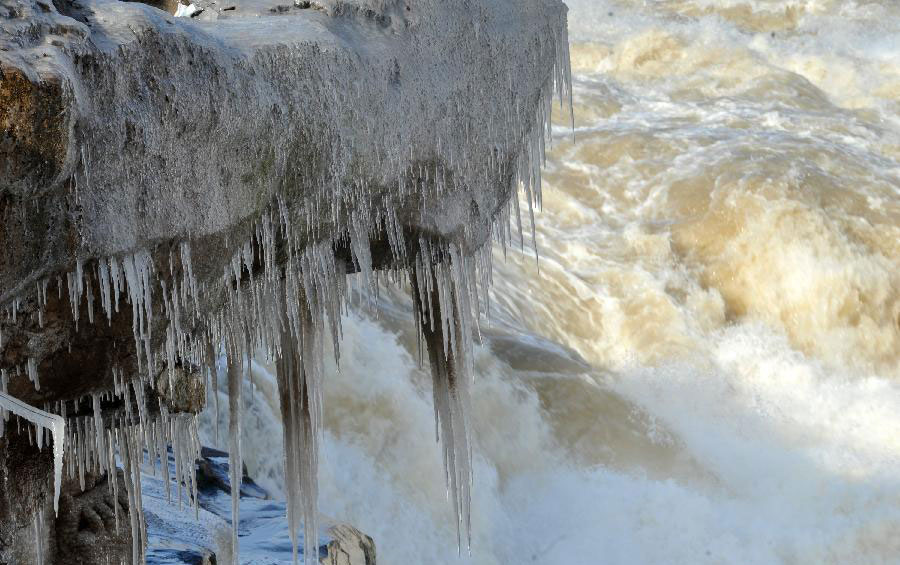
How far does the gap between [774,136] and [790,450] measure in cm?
443

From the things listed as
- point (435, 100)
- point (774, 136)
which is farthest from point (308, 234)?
point (774, 136)

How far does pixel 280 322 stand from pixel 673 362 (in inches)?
251

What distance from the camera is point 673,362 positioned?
9172 mm

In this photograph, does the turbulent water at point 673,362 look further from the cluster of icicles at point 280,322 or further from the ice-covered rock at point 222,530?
the cluster of icicles at point 280,322

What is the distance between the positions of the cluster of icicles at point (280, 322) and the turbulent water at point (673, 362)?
6.99 ft

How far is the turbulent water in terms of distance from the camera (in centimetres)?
715

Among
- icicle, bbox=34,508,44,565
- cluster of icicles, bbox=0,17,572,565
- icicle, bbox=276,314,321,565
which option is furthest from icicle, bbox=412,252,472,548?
icicle, bbox=34,508,44,565

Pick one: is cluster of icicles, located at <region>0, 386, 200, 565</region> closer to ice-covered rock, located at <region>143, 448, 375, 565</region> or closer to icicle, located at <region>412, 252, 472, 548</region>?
icicle, located at <region>412, 252, 472, 548</region>

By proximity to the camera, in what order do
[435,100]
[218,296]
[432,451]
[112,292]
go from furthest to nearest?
[432,451], [435,100], [218,296], [112,292]

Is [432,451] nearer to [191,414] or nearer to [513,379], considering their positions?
[513,379]

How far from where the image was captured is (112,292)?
8.27 feet

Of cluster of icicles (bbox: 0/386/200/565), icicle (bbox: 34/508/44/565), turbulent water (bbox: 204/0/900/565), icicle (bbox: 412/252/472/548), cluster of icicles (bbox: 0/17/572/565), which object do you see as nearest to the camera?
cluster of icicles (bbox: 0/17/572/565)

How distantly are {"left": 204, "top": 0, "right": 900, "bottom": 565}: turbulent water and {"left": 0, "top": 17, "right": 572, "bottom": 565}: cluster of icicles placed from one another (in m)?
2.13

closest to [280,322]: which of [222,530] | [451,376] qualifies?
[451,376]
